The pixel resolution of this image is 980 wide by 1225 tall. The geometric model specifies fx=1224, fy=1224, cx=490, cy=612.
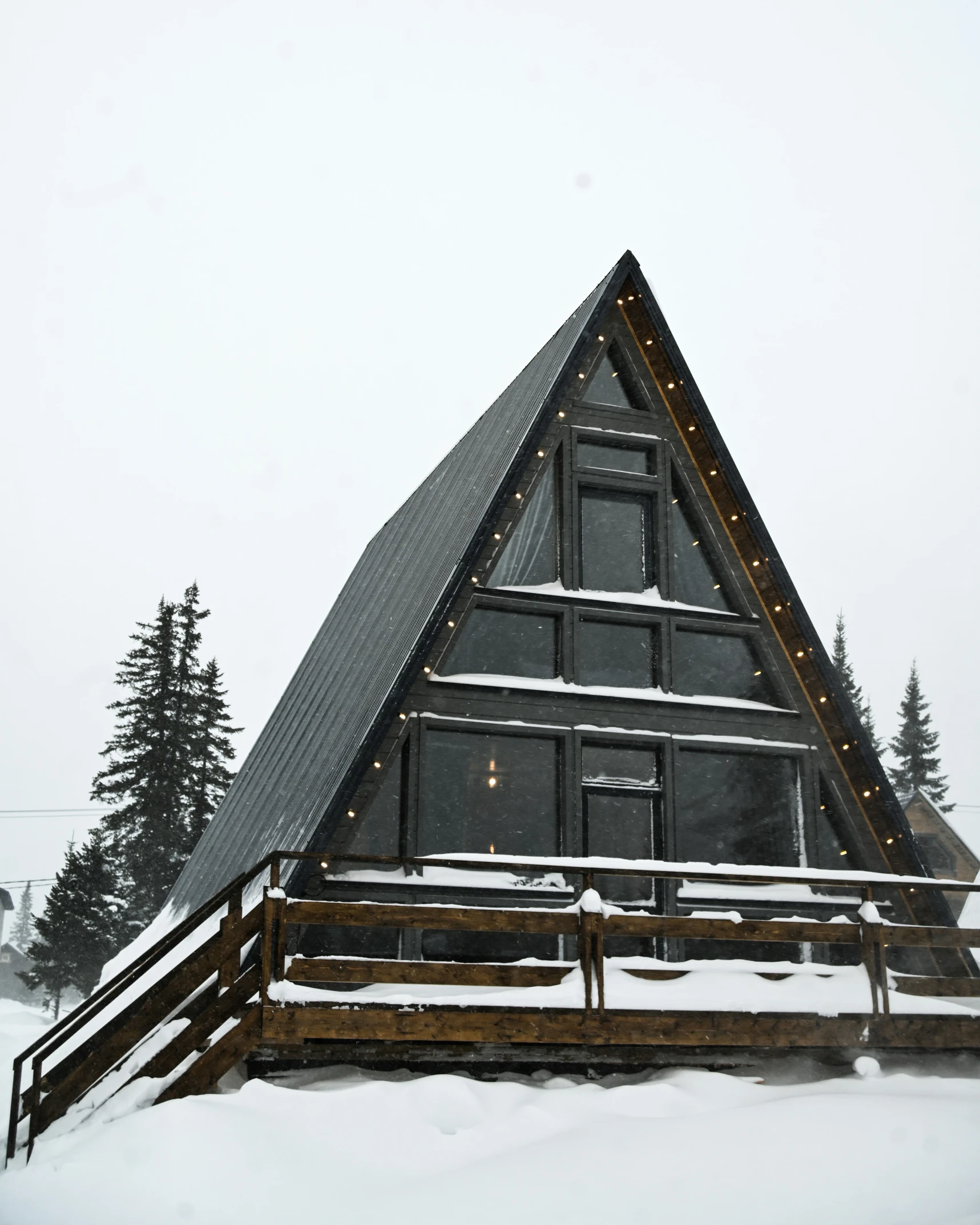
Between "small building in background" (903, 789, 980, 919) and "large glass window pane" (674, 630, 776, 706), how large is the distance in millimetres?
31323

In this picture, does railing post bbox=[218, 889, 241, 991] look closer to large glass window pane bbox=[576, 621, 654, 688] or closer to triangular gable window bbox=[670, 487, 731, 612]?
large glass window pane bbox=[576, 621, 654, 688]

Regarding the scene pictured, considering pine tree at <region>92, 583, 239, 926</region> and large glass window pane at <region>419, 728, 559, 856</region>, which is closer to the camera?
large glass window pane at <region>419, 728, 559, 856</region>

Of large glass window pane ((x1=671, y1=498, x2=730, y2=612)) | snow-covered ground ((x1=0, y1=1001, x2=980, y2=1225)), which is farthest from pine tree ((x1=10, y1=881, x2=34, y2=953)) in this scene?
snow-covered ground ((x1=0, y1=1001, x2=980, y2=1225))

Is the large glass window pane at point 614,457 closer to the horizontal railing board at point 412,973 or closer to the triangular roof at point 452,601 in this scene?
the triangular roof at point 452,601

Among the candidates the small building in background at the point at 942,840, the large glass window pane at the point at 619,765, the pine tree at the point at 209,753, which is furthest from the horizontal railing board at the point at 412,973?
the small building in background at the point at 942,840

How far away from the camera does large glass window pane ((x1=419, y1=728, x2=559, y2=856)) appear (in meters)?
11.9

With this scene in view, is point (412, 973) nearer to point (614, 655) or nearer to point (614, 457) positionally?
point (614, 655)

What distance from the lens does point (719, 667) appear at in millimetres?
13430

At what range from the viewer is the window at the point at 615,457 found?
13742 millimetres

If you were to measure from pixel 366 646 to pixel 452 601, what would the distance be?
3.27 metres

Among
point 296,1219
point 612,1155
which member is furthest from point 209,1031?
point 612,1155

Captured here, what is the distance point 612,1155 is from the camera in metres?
8.30

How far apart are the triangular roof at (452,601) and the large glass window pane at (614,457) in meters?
0.53

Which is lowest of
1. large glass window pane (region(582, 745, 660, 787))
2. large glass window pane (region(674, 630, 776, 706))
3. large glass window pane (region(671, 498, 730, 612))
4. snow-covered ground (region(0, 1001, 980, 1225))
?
snow-covered ground (region(0, 1001, 980, 1225))
